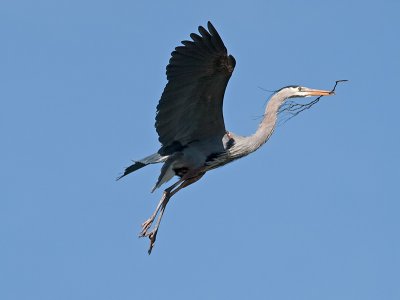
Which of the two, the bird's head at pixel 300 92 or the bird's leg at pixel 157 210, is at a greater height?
the bird's head at pixel 300 92

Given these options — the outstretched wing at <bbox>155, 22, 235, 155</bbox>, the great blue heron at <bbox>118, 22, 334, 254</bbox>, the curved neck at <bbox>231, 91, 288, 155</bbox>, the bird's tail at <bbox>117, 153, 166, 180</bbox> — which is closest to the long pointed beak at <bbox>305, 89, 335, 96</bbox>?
the great blue heron at <bbox>118, 22, 334, 254</bbox>

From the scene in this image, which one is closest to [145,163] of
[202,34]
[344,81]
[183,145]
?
[183,145]

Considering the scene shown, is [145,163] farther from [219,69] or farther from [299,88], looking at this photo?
[299,88]

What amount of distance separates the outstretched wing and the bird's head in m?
1.06

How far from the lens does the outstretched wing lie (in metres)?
11.6

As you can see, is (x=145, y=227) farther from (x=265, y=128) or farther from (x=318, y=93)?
(x=318, y=93)

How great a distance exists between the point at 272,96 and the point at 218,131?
0.96 m

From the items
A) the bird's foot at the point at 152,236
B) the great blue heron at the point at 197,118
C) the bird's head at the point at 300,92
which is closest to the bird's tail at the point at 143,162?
the great blue heron at the point at 197,118

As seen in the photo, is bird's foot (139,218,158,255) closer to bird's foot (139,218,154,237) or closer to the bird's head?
bird's foot (139,218,154,237)

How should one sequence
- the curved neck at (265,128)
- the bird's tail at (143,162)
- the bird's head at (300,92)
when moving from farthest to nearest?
the bird's head at (300,92), the curved neck at (265,128), the bird's tail at (143,162)

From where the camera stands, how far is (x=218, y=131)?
492 inches

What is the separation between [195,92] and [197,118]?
1.49ft

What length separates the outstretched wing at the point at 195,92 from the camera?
456 inches

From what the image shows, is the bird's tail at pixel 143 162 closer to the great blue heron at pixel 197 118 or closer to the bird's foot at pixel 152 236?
the great blue heron at pixel 197 118
